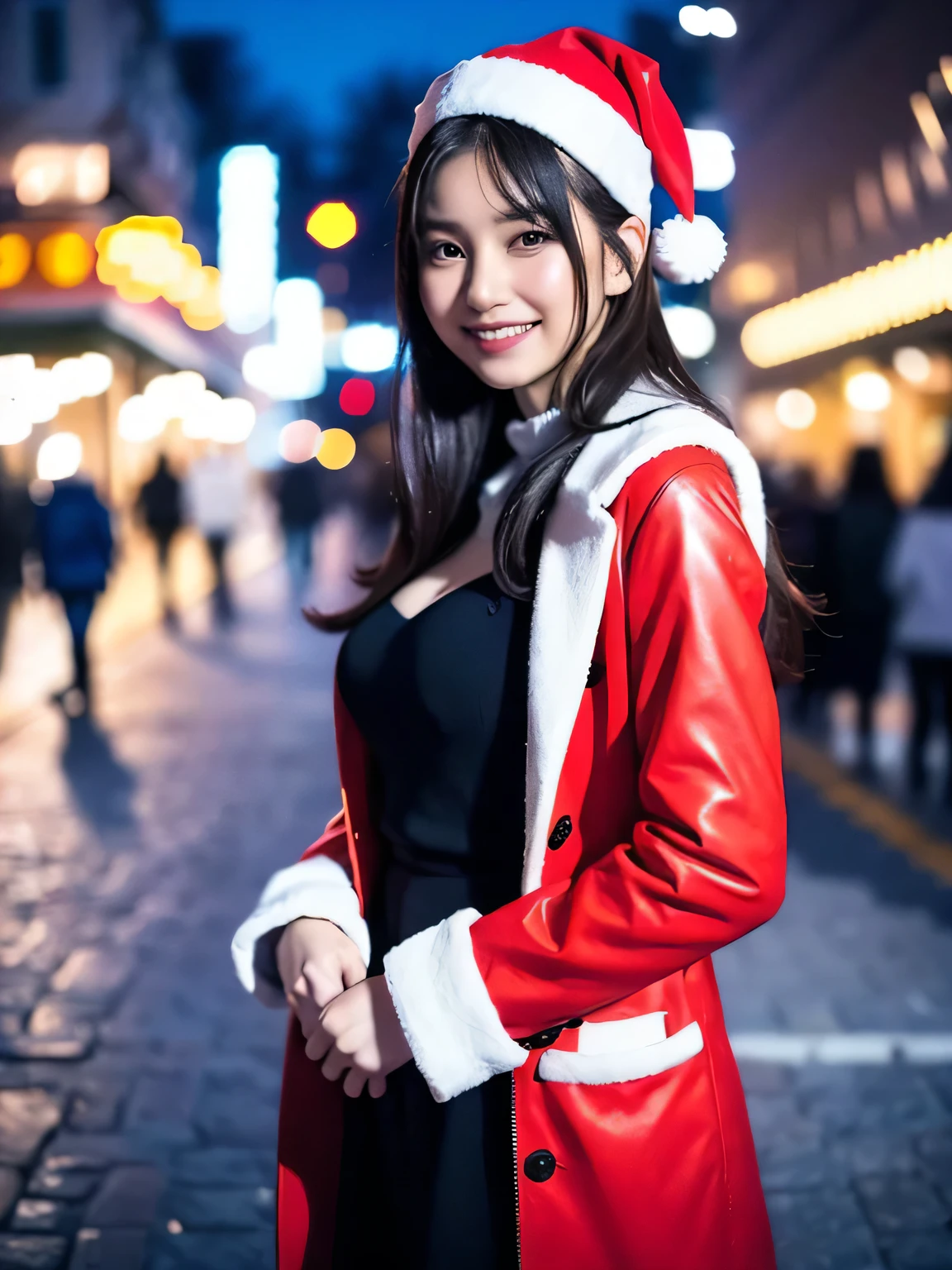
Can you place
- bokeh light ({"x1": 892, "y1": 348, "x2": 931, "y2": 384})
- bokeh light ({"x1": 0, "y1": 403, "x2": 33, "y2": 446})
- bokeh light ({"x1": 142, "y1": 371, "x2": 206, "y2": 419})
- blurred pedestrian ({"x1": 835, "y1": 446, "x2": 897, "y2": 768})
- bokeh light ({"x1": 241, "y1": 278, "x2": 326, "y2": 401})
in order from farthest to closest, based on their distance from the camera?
bokeh light ({"x1": 241, "y1": 278, "x2": 326, "y2": 401}) < bokeh light ({"x1": 142, "y1": 371, "x2": 206, "y2": 419}) < bokeh light ({"x1": 892, "y1": 348, "x2": 931, "y2": 384}) < bokeh light ({"x1": 0, "y1": 403, "x2": 33, "y2": 446}) < blurred pedestrian ({"x1": 835, "y1": 446, "x2": 897, "y2": 768})

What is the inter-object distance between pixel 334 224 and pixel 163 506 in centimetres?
619

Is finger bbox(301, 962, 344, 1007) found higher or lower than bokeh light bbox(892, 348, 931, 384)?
lower

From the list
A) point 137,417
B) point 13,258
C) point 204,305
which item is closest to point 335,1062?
point 13,258

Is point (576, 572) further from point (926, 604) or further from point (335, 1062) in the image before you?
point (926, 604)

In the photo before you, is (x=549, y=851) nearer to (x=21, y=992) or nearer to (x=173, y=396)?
(x=21, y=992)

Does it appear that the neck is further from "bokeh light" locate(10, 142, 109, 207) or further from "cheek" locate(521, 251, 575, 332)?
"bokeh light" locate(10, 142, 109, 207)

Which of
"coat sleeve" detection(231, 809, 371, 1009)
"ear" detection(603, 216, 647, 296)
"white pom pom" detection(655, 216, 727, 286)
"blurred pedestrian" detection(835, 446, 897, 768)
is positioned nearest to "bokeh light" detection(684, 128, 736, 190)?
"white pom pom" detection(655, 216, 727, 286)

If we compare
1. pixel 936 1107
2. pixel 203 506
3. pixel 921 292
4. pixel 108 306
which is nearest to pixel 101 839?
pixel 936 1107

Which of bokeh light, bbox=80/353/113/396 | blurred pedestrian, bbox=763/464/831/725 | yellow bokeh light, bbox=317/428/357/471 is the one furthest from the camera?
yellow bokeh light, bbox=317/428/357/471

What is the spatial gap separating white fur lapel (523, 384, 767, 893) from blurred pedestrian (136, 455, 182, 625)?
13128 mm

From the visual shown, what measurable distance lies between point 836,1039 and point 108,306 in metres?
20.8

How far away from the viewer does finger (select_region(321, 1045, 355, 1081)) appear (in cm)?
130

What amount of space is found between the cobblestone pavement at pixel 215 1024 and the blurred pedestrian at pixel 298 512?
999cm

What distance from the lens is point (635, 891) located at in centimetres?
113
